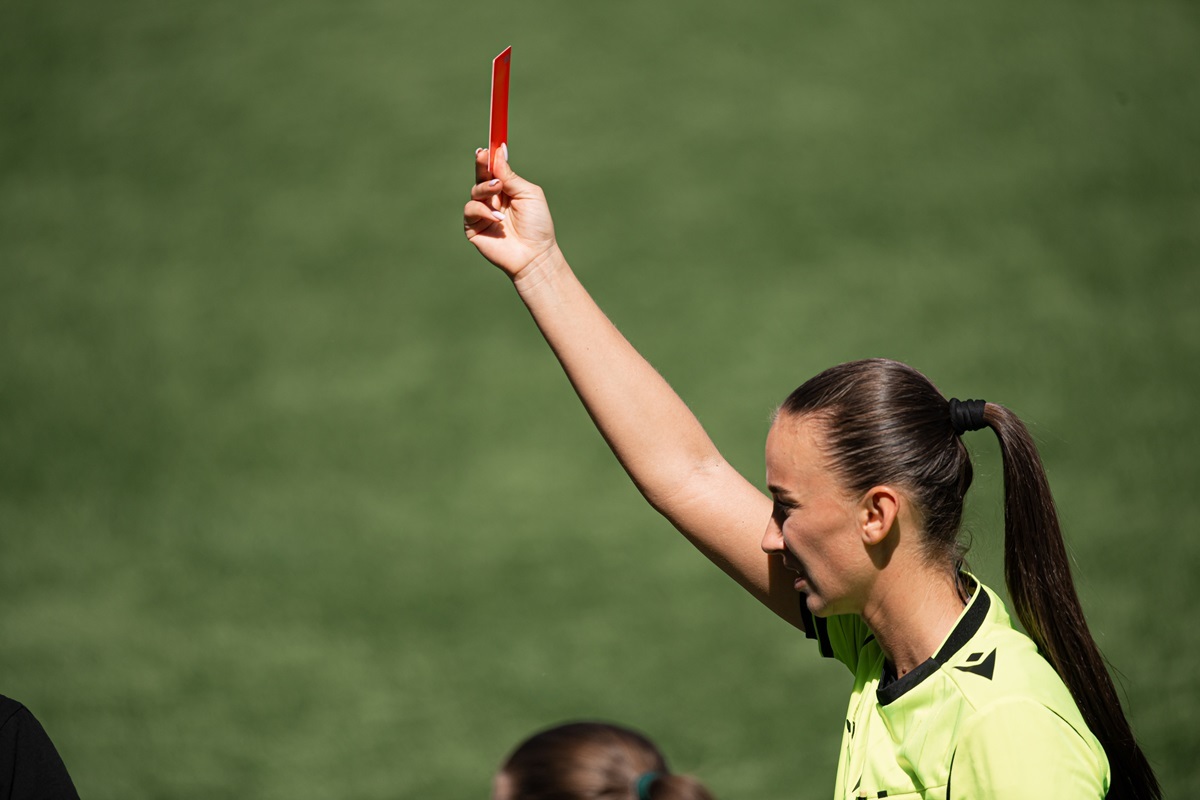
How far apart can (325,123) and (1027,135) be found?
3428 millimetres

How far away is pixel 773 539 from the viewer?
1.75 metres

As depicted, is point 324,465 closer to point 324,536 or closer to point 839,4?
point 324,536

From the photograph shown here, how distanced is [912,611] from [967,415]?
278mm

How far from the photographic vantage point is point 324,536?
473cm

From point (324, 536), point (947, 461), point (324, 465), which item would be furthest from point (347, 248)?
point (947, 461)

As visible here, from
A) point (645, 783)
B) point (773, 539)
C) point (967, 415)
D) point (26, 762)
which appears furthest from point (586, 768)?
point (26, 762)

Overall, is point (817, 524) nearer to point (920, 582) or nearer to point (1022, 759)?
point (920, 582)

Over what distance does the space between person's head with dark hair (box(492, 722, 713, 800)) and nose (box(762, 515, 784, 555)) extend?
1.17 ft

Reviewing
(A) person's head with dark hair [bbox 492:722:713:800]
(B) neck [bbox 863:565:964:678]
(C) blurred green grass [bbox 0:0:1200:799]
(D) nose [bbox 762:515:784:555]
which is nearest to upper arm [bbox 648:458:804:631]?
(D) nose [bbox 762:515:784:555]

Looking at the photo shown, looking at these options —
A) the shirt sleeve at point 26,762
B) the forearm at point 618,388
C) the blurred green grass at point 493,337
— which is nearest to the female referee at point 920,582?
the forearm at point 618,388

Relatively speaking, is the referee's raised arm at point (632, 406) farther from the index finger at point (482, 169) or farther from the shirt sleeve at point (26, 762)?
the shirt sleeve at point (26, 762)

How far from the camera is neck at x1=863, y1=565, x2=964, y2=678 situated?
1.65 m

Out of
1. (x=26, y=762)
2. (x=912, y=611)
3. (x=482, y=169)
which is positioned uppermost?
(x=482, y=169)

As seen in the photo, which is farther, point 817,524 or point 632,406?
point 632,406
